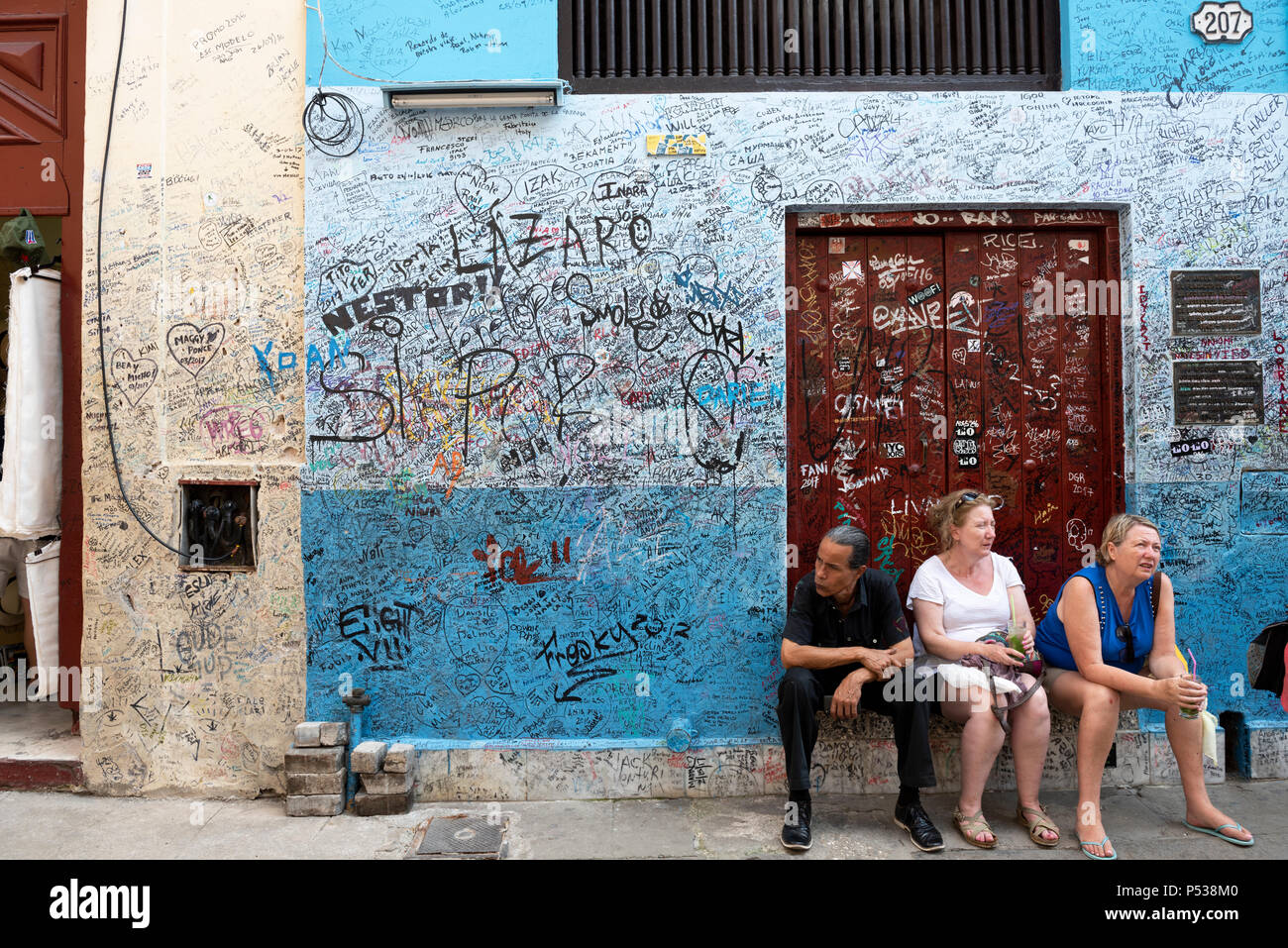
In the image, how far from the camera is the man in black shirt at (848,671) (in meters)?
3.86

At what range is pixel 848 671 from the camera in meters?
4.10

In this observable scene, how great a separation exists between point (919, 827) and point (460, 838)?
2.05m

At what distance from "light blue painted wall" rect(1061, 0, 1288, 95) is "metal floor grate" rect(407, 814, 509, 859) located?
4658mm

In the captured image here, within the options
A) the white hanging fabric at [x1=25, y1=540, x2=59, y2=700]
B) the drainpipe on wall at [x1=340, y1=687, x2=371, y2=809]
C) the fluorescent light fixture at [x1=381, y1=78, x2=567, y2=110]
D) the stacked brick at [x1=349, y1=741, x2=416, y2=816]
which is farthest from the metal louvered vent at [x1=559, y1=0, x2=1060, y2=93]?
the white hanging fabric at [x1=25, y1=540, x2=59, y2=700]

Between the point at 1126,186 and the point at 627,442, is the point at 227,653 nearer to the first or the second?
the point at 627,442

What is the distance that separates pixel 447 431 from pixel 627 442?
912 millimetres

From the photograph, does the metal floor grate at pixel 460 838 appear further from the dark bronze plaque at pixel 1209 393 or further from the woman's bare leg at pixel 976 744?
the dark bronze plaque at pixel 1209 393

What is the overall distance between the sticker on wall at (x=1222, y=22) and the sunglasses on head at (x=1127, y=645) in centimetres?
305

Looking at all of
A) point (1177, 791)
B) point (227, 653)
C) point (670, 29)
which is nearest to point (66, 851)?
point (227, 653)

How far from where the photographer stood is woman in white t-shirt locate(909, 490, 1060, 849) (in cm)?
392

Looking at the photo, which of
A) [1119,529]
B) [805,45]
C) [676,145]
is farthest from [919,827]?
[805,45]

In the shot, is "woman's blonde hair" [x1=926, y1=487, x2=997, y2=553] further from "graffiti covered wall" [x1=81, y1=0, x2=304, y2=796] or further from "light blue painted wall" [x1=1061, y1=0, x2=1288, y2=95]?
"graffiti covered wall" [x1=81, y1=0, x2=304, y2=796]

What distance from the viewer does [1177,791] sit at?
14.3 feet

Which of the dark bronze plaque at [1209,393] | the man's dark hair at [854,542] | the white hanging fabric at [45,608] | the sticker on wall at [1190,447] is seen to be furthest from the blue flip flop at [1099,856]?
the white hanging fabric at [45,608]
